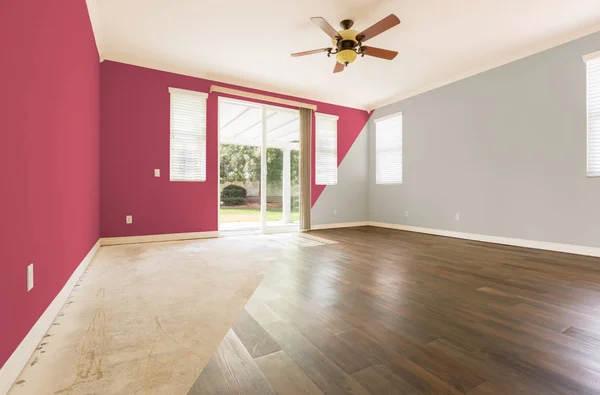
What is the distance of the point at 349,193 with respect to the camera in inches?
269

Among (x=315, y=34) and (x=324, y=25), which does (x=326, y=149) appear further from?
(x=324, y=25)

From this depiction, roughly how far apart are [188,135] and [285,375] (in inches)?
180

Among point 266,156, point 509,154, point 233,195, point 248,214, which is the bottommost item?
point 248,214

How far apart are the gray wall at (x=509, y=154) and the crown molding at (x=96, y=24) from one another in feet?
17.9

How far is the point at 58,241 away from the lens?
2018 mm

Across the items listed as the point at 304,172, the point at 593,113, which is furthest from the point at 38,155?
the point at 593,113

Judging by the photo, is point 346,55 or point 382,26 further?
point 346,55

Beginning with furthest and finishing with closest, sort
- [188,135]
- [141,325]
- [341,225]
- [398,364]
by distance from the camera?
[341,225], [188,135], [141,325], [398,364]

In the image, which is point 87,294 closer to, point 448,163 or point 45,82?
point 45,82

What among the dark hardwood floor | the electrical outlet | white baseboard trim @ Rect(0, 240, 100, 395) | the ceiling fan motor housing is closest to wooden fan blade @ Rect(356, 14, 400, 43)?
the ceiling fan motor housing

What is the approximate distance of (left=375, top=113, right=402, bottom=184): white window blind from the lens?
637 centimetres

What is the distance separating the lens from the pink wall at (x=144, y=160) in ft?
14.2

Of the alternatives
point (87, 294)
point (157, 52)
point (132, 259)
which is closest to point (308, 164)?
point (157, 52)

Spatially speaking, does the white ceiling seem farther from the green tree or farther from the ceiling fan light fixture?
the green tree
